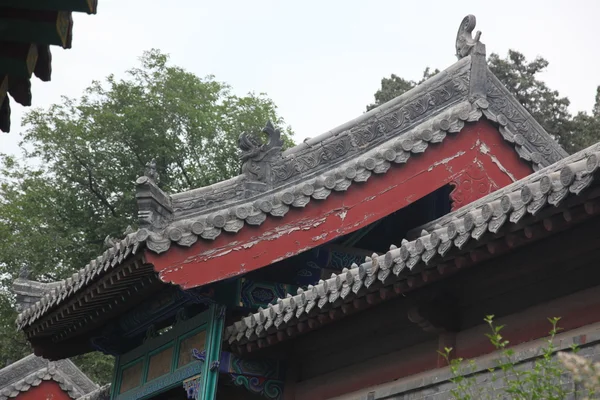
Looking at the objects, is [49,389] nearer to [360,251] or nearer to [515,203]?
[360,251]

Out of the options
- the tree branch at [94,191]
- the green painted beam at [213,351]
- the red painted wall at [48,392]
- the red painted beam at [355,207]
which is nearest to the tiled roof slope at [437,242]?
the green painted beam at [213,351]

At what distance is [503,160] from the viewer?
410 inches

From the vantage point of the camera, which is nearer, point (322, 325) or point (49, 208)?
point (322, 325)

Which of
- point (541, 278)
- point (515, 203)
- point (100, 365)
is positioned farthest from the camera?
point (100, 365)

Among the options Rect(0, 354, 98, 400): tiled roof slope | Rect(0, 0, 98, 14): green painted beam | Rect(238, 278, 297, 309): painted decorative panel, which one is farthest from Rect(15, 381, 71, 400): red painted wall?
Rect(0, 0, 98, 14): green painted beam

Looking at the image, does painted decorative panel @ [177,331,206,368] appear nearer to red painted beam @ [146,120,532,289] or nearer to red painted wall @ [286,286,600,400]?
red painted beam @ [146,120,532,289]

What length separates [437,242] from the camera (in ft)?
21.9

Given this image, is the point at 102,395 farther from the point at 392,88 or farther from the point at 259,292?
the point at 392,88

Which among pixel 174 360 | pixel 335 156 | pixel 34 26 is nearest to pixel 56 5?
pixel 34 26

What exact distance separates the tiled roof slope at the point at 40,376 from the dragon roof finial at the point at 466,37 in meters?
10.2

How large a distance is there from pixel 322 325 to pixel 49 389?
1019 centimetres

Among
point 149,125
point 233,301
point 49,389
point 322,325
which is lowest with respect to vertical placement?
point 322,325

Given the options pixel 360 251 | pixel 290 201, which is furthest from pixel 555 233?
pixel 360 251

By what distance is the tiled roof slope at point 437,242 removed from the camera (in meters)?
5.69
